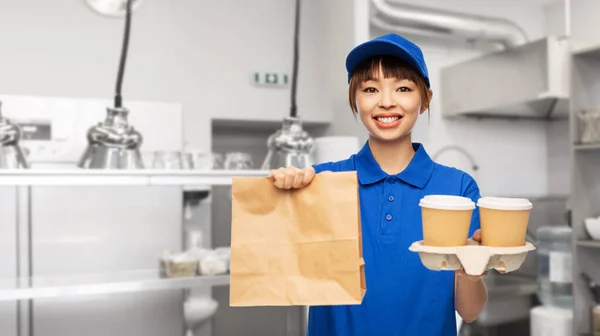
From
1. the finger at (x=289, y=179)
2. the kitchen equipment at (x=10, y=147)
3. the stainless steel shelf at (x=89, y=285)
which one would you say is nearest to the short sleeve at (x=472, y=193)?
the finger at (x=289, y=179)

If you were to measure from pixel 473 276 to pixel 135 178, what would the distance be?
1.34 metres

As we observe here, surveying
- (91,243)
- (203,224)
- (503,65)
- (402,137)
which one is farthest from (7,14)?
(503,65)

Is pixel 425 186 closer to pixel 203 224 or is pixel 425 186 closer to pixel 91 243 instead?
pixel 91 243

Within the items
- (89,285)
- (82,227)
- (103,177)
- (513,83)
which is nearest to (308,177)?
(103,177)

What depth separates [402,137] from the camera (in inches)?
45.0

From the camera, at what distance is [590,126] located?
2697mm

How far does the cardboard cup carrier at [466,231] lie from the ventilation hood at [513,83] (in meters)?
2.26

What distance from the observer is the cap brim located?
A: 1.05m

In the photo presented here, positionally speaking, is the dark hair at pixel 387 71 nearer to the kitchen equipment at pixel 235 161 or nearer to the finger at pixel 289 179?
the finger at pixel 289 179

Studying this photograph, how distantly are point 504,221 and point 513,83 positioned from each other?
2.53 meters

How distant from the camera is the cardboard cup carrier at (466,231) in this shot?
88 centimetres

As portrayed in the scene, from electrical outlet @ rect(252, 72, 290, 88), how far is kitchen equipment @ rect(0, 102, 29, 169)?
159 centimetres

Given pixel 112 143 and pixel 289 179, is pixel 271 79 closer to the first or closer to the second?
pixel 112 143

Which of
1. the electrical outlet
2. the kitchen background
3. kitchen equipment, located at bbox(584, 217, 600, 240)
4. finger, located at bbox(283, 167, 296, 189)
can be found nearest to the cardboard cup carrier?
finger, located at bbox(283, 167, 296, 189)
